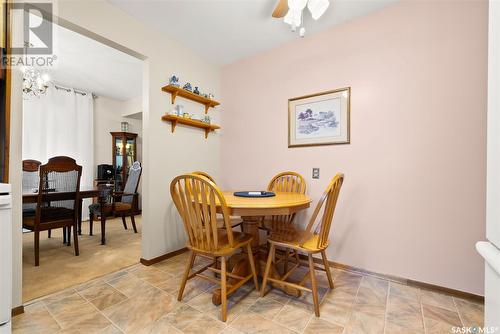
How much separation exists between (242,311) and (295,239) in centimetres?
61

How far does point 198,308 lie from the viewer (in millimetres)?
1532

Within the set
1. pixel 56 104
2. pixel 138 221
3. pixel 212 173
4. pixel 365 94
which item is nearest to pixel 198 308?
pixel 212 173

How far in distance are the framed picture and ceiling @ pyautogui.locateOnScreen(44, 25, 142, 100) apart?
240 cm

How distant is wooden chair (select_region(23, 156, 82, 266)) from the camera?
2156mm

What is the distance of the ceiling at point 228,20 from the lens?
1.96m

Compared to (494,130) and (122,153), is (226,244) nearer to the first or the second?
(494,130)

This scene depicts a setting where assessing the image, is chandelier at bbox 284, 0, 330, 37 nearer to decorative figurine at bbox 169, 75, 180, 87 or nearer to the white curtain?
decorative figurine at bbox 169, 75, 180, 87

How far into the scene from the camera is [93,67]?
329 cm

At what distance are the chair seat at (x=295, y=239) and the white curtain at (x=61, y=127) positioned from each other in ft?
11.5

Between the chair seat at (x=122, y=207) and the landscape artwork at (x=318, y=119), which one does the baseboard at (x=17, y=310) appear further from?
the landscape artwork at (x=318, y=119)

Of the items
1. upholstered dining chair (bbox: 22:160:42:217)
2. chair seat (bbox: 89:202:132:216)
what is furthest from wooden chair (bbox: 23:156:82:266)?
chair seat (bbox: 89:202:132:216)

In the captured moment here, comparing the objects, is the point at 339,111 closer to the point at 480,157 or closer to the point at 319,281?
the point at 480,157

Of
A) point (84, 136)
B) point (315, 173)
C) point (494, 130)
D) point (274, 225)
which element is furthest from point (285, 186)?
point (84, 136)

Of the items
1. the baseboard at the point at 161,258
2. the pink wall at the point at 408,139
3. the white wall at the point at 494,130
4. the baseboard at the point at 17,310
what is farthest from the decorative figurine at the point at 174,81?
the white wall at the point at 494,130
